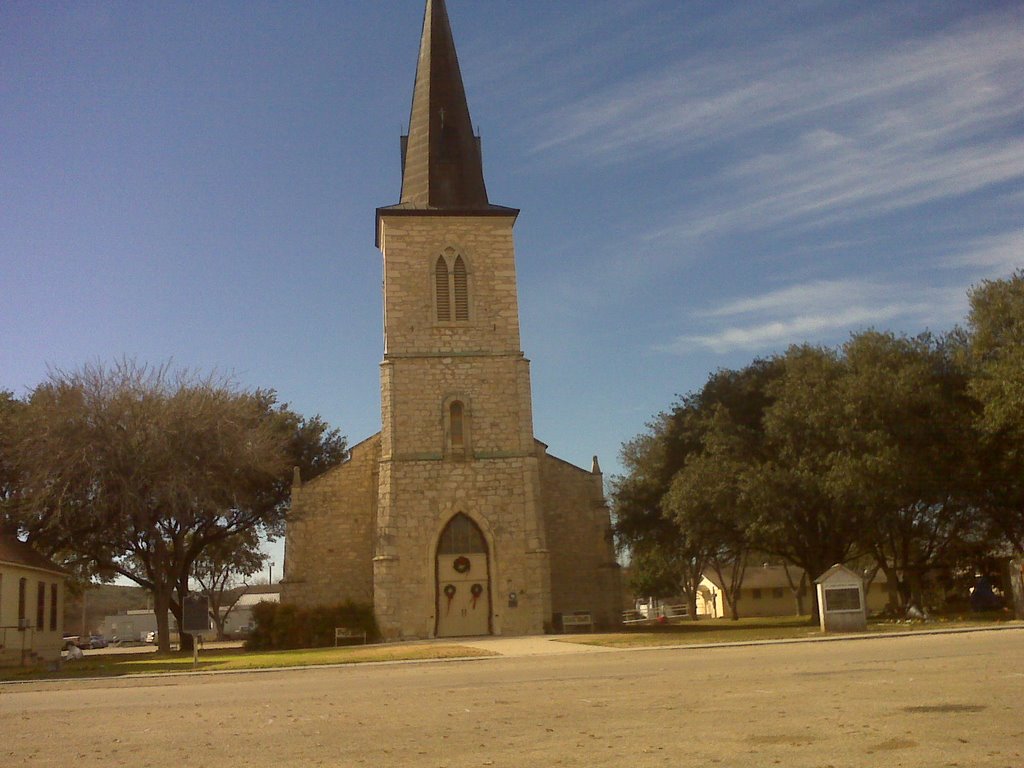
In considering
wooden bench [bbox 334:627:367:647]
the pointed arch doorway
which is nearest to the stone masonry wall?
the pointed arch doorway

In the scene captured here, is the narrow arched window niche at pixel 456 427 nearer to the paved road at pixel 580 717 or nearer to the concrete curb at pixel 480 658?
the concrete curb at pixel 480 658

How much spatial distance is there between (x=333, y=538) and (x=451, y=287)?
10102 mm

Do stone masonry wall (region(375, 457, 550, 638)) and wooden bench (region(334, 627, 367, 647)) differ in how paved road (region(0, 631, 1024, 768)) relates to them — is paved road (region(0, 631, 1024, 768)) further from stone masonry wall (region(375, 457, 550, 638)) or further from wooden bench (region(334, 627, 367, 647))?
stone masonry wall (region(375, 457, 550, 638))

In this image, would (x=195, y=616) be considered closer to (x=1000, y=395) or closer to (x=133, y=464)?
(x=133, y=464)

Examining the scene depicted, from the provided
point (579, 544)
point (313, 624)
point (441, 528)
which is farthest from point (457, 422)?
point (313, 624)

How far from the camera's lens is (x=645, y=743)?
8.91m

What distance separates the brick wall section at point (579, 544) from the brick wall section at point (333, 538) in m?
6.65

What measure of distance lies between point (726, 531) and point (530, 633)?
7513 mm

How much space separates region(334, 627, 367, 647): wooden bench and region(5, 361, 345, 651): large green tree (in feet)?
19.7

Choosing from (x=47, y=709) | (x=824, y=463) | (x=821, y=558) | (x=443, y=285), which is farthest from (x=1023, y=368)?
(x=47, y=709)

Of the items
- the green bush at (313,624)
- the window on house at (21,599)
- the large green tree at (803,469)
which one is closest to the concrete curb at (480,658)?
the large green tree at (803,469)

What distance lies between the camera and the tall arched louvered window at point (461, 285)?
1469 inches

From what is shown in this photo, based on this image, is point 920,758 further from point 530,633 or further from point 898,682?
point 530,633

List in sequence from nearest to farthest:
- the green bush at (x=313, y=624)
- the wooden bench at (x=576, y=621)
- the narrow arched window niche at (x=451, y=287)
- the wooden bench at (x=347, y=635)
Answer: the wooden bench at (x=347, y=635) < the green bush at (x=313, y=624) < the wooden bench at (x=576, y=621) < the narrow arched window niche at (x=451, y=287)
